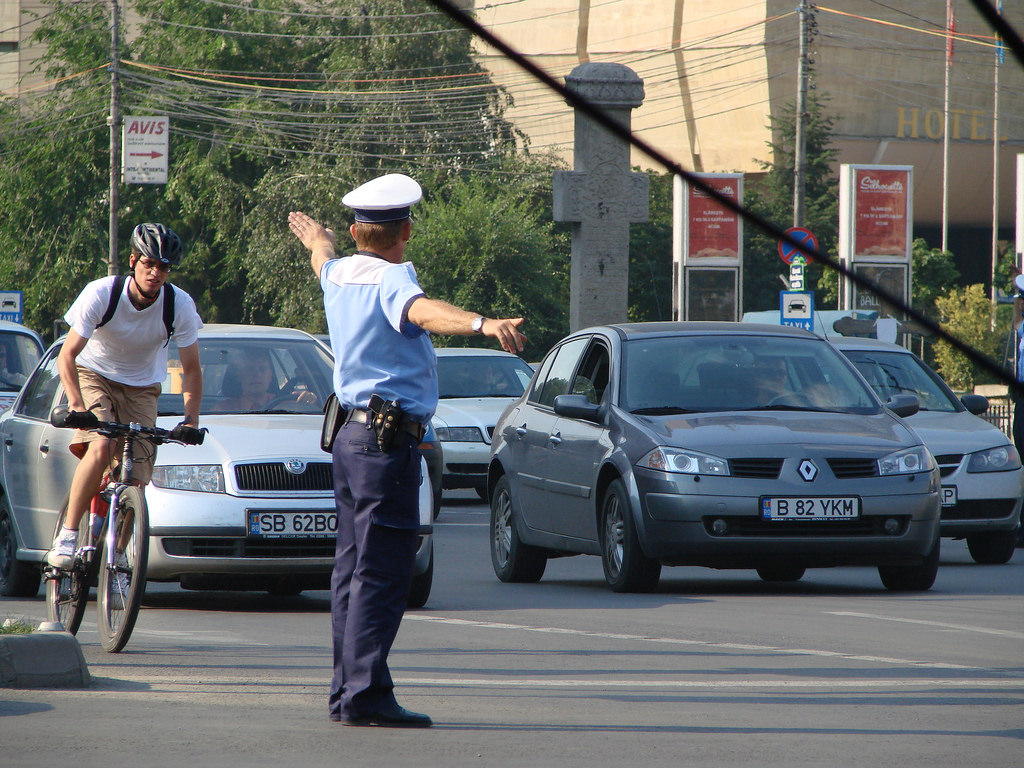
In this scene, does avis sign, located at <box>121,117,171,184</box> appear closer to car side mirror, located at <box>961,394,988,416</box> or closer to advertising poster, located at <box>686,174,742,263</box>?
advertising poster, located at <box>686,174,742,263</box>

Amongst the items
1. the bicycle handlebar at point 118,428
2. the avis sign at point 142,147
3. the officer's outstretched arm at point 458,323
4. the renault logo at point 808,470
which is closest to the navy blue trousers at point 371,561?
the officer's outstretched arm at point 458,323

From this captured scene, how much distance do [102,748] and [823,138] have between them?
6021 cm

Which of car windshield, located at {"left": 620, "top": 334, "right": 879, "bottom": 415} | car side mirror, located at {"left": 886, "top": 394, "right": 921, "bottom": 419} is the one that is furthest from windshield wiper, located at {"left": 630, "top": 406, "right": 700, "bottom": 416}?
car side mirror, located at {"left": 886, "top": 394, "right": 921, "bottom": 419}

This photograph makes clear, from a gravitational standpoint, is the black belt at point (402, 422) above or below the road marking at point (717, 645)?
above

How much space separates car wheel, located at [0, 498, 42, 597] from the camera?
10297mm

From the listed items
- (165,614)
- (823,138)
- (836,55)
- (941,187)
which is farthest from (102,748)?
(941,187)

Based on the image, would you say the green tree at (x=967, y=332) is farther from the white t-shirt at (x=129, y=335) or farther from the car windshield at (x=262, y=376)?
the white t-shirt at (x=129, y=335)

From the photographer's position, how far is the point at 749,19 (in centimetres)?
6606

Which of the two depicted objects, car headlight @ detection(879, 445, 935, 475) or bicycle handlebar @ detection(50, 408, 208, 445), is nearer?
bicycle handlebar @ detection(50, 408, 208, 445)

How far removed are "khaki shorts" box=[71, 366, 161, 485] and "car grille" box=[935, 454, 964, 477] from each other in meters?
6.48

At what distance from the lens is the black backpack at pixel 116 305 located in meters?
7.89

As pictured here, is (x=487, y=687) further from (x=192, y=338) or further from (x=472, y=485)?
(x=472, y=485)

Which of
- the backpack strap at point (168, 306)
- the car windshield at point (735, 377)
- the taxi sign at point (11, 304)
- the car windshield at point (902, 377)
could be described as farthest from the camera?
the taxi sign at point (11, 304)

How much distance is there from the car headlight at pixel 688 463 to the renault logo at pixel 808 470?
42 cm
